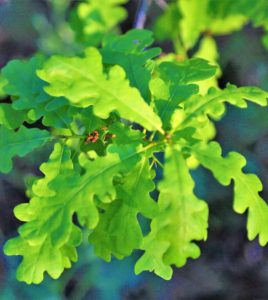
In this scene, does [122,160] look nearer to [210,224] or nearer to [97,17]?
[97,17]

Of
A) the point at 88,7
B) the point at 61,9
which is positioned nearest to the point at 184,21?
the point at 88,7

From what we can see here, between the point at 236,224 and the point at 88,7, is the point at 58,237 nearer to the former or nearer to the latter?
the point at 88,7

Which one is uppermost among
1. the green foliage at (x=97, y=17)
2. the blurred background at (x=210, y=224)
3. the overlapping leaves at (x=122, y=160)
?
the overlapping leaves at (x=122, y=160)

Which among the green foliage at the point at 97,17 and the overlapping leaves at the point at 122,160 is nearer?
the overlapping leaves at the point at 122,160

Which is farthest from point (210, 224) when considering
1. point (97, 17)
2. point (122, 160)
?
point (122, 160)

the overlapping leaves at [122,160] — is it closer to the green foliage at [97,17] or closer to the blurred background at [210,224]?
the green foliage at [97,17]

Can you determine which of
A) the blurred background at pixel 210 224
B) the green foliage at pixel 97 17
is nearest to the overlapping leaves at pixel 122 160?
the green foliage at pixel 97 17

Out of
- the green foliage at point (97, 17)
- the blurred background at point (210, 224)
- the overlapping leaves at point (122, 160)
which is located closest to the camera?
the overlapping leaves at point (122, 160)

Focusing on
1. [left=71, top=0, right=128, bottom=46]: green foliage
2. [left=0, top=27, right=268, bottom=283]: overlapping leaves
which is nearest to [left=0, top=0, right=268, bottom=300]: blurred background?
[left=71, top=0, right=128, bottom=46]: green foliage

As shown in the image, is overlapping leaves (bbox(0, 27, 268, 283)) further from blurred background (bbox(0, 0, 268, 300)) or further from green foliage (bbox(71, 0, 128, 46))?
blurred background (bbox(0, 0, 268, 300))
